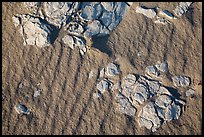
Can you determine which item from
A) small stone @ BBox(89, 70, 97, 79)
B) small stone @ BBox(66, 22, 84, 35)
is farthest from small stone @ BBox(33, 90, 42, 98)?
small stone @ BBox(66, 22, 84, 35)

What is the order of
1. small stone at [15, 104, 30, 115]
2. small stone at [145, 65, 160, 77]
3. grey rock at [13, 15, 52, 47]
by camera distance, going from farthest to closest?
small stone at [145, 65, 160, 77] → grey rock at [13, 15, 52, 47] → small stone at [15, 104, 30, 115]

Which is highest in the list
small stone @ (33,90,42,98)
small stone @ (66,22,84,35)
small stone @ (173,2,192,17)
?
small stone @ (173,2,192,17)

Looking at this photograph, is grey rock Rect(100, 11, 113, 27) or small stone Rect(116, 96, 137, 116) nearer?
small stone Rect(116, 96, 137, 116)

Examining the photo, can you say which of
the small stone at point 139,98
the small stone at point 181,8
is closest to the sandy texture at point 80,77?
the small stone at point 139,98

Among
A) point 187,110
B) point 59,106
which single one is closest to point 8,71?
point 59,106

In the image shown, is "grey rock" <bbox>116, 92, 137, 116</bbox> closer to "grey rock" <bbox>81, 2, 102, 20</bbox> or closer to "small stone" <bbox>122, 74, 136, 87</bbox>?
"small stone" <bbox>122, 74, 136, 87</bbox>

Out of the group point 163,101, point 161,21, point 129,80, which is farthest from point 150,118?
point 161,21
